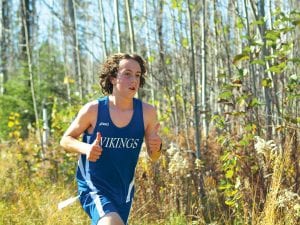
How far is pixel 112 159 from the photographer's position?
3.54 metres

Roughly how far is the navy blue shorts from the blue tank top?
0.11 ft

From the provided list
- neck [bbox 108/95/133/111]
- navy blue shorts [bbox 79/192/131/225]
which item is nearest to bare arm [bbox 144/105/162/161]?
neck [bbox 108/95/133/111]

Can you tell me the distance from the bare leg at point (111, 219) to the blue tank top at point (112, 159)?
0.58 feet

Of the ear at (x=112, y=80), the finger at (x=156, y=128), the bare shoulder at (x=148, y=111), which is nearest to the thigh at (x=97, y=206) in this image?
the finger at (x=156, y=128)

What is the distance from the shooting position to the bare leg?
3309mm

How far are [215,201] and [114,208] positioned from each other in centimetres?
231

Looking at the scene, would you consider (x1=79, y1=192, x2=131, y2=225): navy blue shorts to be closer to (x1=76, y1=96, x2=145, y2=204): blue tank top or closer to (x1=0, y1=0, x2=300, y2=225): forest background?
(x1=76, y1=96, x2=145, y2=204): blue tank top

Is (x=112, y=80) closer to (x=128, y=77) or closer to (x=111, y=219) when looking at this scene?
(x=128, y=77)

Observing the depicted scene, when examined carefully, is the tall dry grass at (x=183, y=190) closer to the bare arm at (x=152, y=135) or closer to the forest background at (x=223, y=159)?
the forest background at (x=223, y=159)

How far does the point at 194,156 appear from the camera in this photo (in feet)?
19.7

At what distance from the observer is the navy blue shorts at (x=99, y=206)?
11.2 feet

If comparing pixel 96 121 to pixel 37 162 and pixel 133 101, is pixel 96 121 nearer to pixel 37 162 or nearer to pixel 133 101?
pixel 133 101

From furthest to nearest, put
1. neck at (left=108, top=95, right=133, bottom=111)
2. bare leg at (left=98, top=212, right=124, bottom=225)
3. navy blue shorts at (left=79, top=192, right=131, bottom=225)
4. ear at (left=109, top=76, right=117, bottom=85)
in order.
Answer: ear at (left=109, top=76, right=117, bottom=85) < neck at (left=108, top=95, right=133, bottom=111) < navy blue shorts at (left=79, top=192, right=131, bottom=225) < bare leg at (left=98, top=212, right=124, bottom=225)

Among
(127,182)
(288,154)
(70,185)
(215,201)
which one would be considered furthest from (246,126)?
(70,185)
